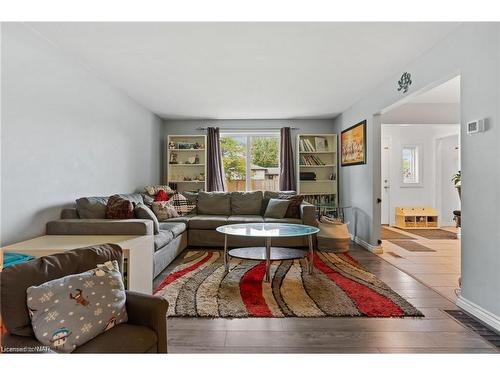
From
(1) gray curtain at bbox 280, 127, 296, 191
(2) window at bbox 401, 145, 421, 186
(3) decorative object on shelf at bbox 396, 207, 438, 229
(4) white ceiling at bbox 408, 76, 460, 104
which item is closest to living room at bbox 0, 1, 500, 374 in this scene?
(1) gray curtain at bbox 280, 127, 296, 191

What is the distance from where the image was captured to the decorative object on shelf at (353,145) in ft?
15.9

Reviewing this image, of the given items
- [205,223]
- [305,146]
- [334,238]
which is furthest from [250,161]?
[334,238]

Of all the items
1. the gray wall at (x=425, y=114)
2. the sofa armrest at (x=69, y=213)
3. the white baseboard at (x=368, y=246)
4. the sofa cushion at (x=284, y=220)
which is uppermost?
the gray wall at (x=425, y=114)

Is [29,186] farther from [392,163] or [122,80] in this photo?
[392,163]

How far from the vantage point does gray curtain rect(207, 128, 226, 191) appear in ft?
20.6

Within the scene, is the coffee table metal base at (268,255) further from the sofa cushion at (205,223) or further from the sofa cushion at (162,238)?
the sofa cushion at (205,223)

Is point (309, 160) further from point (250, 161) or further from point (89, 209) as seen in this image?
point (89, 209)

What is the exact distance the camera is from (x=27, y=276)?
1300 millimetres

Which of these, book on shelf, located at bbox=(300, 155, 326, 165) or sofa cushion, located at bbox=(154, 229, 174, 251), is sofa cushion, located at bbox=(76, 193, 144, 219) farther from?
book on shelf, located at bbox=(300, 155, 326, 165)

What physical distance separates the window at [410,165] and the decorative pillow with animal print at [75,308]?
7.18 meters

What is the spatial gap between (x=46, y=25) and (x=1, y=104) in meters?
0.76

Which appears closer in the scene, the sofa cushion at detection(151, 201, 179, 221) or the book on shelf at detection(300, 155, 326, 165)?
the sofa cushion at detection(151, 201, 179, 221)

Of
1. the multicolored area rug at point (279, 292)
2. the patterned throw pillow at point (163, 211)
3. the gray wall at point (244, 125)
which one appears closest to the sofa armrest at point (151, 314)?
the multicolored area rug at point (279, 292)

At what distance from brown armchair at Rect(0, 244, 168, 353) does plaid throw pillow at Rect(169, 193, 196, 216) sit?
12.0 feet
